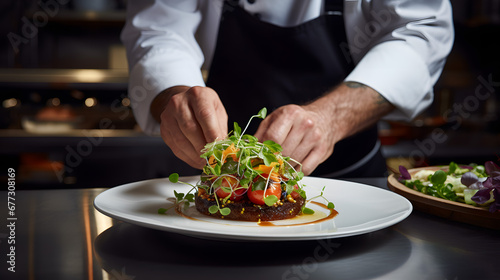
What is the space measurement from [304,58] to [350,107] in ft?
1.10

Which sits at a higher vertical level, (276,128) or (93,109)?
(276,128)

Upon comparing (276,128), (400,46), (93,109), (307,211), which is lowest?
(93,109)

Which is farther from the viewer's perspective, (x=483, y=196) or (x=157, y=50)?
(x=157, y=50)

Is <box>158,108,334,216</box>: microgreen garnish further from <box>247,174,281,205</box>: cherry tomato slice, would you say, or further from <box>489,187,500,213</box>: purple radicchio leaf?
<box>489,187,500,213</box>: purple radicchio leaf

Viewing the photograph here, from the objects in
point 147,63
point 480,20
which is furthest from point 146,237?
point 480,20

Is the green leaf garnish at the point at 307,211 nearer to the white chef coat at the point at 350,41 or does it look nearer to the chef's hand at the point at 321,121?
the chef's hand at the point at 321,121

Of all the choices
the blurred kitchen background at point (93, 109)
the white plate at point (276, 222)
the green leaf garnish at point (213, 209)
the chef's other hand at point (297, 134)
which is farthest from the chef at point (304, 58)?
the blurred kitchen background at point (93, 109)

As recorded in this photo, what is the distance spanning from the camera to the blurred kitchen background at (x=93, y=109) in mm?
3149

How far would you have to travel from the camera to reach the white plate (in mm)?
646

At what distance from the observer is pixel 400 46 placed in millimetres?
1439

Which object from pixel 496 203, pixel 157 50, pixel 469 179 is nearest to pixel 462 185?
pixel 469 179

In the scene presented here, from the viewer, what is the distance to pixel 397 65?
4.60ft

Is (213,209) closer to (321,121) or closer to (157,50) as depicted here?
(321,121)

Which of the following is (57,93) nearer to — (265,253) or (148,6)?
(148,6)
